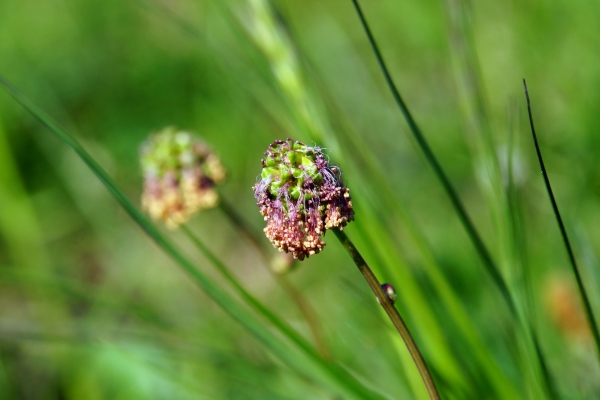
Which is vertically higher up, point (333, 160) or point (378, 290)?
point (333, 160)

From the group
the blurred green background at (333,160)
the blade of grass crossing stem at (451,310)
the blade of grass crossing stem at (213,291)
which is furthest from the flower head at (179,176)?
the blade of grass crossing stem at (213,291)

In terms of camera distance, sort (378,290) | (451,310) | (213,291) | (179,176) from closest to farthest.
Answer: (378,290) → (213,291) → (451,310) → (179,176)

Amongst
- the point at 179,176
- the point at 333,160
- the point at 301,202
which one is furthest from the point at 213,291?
the point at 179,176

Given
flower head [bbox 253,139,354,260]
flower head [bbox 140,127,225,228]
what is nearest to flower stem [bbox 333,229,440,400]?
flower head [bbox 253,139,354,260]

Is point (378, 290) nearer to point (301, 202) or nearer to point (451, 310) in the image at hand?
point (301, 202)

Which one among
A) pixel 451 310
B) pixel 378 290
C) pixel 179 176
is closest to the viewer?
pixel 378 290

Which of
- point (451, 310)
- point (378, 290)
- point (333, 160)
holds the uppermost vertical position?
point (333, 160)

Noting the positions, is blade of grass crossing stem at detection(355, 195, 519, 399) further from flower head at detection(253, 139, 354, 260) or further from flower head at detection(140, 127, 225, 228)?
flower head at detection(140, 127, 225, 228)

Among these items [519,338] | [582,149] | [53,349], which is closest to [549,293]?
[582,149]

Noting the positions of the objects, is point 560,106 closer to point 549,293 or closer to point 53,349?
point 549,293
